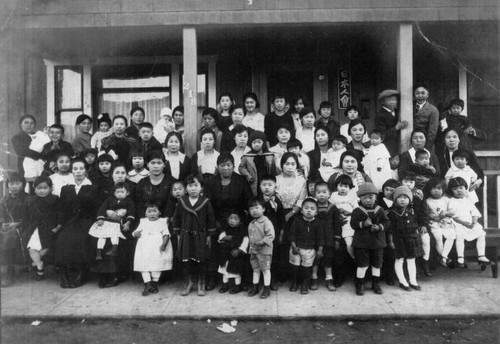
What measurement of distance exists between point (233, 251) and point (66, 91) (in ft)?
16.9

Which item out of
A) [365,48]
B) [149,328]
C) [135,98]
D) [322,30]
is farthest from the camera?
[135,98]

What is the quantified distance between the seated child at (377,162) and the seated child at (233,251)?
68.8 inches

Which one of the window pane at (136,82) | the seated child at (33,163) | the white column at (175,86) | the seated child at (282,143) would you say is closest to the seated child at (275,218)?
the seated child at (282,143)

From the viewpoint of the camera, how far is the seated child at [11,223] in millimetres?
5566

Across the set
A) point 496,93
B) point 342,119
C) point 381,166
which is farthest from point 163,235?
point 496,93

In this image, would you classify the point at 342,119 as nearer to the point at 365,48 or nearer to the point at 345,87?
the point at 345,87

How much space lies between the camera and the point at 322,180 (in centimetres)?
540

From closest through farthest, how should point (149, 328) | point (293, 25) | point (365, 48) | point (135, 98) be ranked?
point (149, 328), point (293, 25), point (365, 48), point (135, 98)

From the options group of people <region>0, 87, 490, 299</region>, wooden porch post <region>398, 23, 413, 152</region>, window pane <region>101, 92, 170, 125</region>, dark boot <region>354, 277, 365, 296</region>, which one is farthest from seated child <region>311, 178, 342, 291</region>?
window pane <region>101, 92, 170, 125</region>

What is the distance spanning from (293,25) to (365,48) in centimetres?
238

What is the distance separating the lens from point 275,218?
5.39 m

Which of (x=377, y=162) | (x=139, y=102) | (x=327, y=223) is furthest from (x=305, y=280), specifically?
(x=139, y=102)

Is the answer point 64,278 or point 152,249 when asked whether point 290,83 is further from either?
point 64,278

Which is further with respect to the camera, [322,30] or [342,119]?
[342,119]
